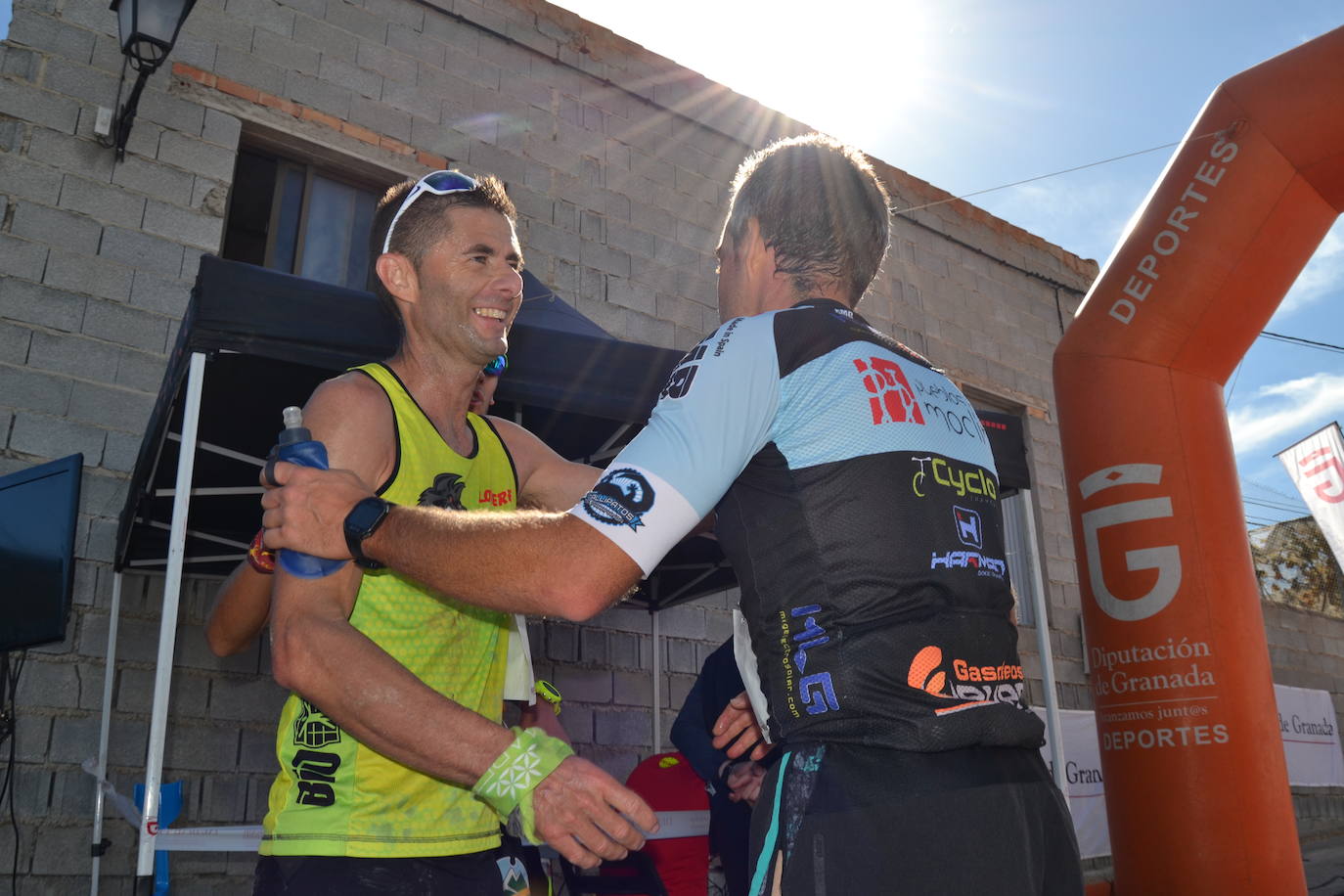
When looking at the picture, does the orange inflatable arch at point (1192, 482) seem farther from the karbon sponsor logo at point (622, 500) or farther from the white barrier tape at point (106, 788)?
the white barrier tape at point (106, 788)

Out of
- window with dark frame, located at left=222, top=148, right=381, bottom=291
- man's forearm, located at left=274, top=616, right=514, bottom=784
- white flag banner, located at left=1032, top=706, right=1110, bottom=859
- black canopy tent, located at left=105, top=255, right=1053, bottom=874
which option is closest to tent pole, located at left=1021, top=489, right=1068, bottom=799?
black canopy tent, located at left=105, top=255, right=1053, bottom=874

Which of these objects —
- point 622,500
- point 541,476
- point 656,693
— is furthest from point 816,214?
point 656,693

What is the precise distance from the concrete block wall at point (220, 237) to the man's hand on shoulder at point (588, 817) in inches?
160

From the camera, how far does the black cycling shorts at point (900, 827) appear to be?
1.30m

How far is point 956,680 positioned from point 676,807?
124 inches

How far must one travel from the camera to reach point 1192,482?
200 inches

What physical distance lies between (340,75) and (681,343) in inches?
121

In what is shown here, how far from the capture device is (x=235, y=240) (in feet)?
19.2

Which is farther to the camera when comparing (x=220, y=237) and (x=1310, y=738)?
(x=1310, y=738)

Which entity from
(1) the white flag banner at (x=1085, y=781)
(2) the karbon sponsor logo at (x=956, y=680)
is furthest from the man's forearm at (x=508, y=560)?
(1) the white flag banner at (x=1085, y=781)

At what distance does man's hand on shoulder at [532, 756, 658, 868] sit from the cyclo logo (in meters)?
4.38

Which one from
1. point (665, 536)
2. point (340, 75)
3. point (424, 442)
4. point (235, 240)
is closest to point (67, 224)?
point (235, 240)

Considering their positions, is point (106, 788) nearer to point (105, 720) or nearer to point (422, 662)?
point (105, 720)

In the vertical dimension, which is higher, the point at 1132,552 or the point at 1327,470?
the point at 1327,470
